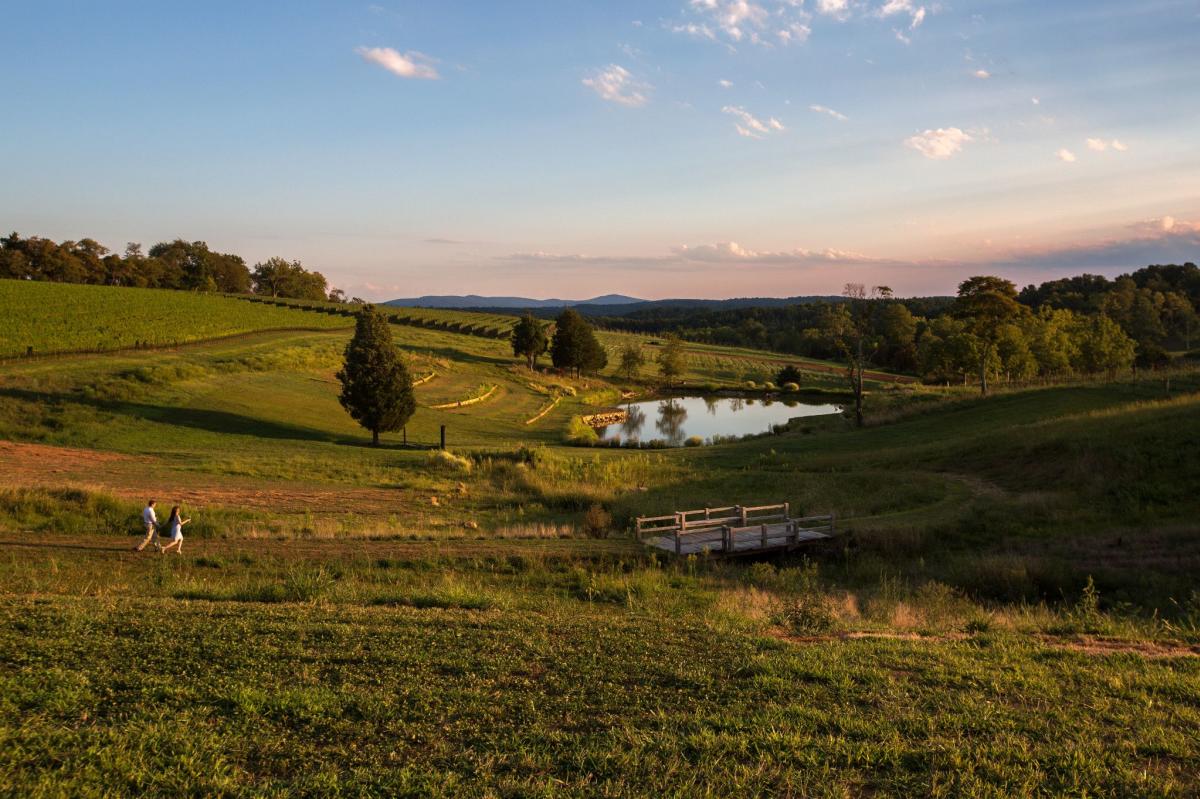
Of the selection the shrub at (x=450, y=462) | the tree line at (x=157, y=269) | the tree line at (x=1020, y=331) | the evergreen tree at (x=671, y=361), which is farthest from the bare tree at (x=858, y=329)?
the tree line at (x=157, y=269)

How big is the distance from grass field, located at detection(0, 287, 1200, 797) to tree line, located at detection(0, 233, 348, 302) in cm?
9293

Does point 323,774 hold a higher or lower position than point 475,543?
higher

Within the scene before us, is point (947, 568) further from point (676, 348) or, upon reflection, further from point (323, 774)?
point (676, 348)

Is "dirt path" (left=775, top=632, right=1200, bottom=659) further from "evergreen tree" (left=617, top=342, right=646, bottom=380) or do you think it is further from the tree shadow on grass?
"evergreen tree" (left=617, top=342, right=646, bottom=380)

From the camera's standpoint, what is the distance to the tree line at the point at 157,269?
104m

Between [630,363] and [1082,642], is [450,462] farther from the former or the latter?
[630,363]

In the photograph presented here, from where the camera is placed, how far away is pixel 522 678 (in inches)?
302

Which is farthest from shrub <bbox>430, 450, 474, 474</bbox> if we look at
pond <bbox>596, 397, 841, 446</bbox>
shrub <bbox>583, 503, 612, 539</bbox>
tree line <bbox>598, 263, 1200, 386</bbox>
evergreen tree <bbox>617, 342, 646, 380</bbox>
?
evergreen tree <bbox>617, 342, 646, 380</bbox>

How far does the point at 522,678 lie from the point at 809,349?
14592cm

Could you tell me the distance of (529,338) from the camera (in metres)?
85.1

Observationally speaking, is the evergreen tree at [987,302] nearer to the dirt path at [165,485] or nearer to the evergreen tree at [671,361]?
the dirt path at [165,485]

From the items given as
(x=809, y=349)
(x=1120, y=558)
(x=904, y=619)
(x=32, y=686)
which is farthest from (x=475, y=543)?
(x=809, y=349)

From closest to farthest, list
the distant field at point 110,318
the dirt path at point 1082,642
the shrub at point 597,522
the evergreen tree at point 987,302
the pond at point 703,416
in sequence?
the dirt path at point 1082,642
the shrub at point 597,522
the evergreen tree at point 987,302
the distant field at point 110,318
the pond at point 703,416

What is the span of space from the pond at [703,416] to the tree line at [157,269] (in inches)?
3103
